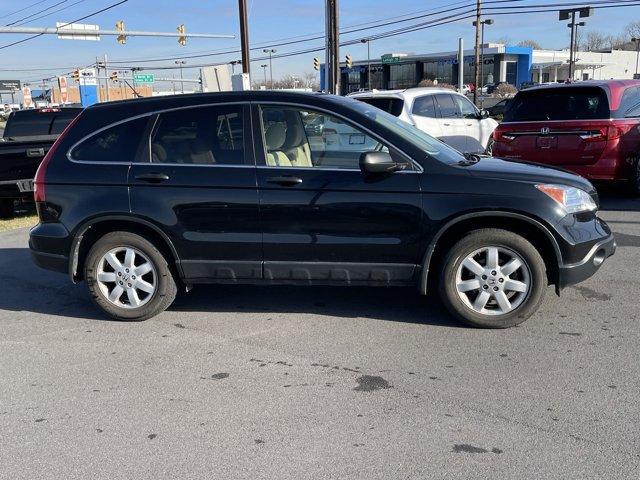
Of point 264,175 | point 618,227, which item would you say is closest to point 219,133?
point 264,175

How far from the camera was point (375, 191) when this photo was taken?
4.68 metres

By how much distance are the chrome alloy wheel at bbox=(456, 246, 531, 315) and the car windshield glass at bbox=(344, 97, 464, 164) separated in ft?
2.66

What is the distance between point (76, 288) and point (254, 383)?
10.3 feet

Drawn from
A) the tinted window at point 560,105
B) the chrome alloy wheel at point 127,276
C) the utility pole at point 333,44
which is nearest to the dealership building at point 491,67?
the utility pole at point 333,44

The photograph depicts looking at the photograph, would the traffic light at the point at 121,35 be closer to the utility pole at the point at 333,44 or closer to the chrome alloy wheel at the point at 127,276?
the utility pole at the point at 333,44

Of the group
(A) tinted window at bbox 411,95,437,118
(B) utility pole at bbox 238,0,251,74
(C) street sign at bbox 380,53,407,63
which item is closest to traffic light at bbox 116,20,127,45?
(B) utility pole at bbox 238,0,251,74

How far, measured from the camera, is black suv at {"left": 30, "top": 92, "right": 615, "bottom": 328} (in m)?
4.65

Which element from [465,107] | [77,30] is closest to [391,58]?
[77,30]

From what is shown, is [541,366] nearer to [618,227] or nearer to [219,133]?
[219,133]

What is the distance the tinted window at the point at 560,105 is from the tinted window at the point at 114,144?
654 centimetres

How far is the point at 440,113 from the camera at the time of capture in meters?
12.1

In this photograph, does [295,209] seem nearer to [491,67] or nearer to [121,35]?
[121,35]

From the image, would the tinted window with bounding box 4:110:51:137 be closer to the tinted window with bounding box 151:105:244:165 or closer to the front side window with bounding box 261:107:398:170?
the tinted window with bounding box 151:105:244:165

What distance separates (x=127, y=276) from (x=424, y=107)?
8.04m
